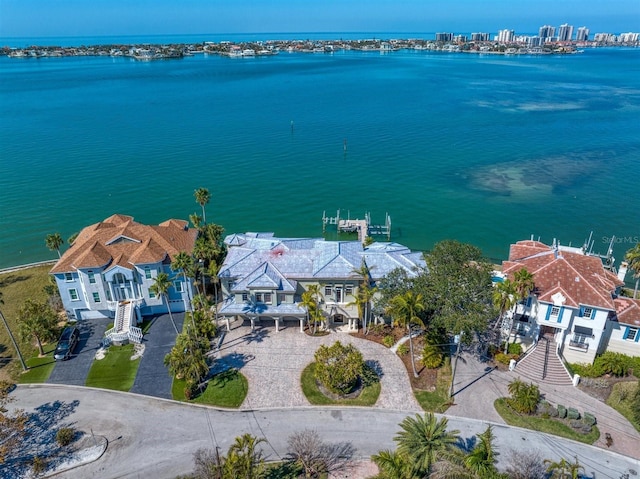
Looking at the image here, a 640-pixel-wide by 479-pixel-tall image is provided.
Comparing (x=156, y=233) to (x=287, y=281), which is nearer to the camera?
(x=287, y=281)

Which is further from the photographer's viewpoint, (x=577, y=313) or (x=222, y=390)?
(x=577, y=313)

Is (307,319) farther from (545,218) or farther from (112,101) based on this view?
(112,101)

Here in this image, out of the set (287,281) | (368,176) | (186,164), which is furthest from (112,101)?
(287,281)

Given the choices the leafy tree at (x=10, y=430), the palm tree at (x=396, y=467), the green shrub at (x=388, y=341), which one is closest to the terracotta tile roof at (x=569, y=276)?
the green shrub at (x=388, y=341)

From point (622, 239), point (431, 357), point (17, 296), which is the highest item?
point (431, 357)

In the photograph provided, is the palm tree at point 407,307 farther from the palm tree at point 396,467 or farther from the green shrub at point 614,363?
the green shrub at point 614,363

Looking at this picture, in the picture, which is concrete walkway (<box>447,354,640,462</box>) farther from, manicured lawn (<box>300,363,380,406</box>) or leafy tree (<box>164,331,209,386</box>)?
leafy tree (<box>164,331,209,386</box>)

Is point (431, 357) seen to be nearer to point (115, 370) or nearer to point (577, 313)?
point (577, 313)

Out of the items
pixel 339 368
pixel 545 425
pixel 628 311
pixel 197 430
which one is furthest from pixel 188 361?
pixel 628 311
